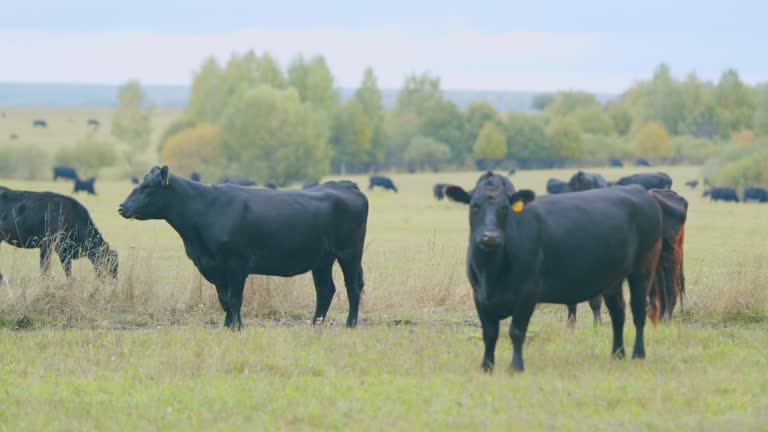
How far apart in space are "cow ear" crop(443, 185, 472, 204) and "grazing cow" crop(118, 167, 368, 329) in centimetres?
355

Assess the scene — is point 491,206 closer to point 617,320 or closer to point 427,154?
point 617,320

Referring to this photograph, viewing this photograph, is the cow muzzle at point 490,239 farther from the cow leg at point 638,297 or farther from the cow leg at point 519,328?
the cow leg at point 638,297

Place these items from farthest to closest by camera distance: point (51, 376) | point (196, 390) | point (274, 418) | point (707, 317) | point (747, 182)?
point (747, 182) → point (707, 317) → point (51, 376) → point (196, 390) → point (274, 418)

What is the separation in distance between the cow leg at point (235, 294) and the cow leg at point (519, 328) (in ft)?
13.1

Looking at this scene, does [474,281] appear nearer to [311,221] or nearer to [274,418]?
[274,418]

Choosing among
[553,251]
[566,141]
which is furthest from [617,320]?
[566,141]

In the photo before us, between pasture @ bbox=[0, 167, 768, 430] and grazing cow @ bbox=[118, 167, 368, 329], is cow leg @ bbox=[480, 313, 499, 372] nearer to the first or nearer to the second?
pasture @ bbox=[0, 167, 768, 430]

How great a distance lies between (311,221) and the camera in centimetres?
1277

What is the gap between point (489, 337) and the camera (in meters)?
9.39

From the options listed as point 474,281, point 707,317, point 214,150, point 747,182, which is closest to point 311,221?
point 474,281

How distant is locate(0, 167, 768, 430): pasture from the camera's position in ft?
25.1

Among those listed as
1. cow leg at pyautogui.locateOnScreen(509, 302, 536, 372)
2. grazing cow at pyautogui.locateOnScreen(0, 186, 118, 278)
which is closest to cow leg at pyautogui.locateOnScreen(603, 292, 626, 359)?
cow leg at pyautogui.locateOnScreen(509, 302, 536, 372)

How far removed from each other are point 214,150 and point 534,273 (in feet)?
244

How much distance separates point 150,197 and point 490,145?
94.9 meters
